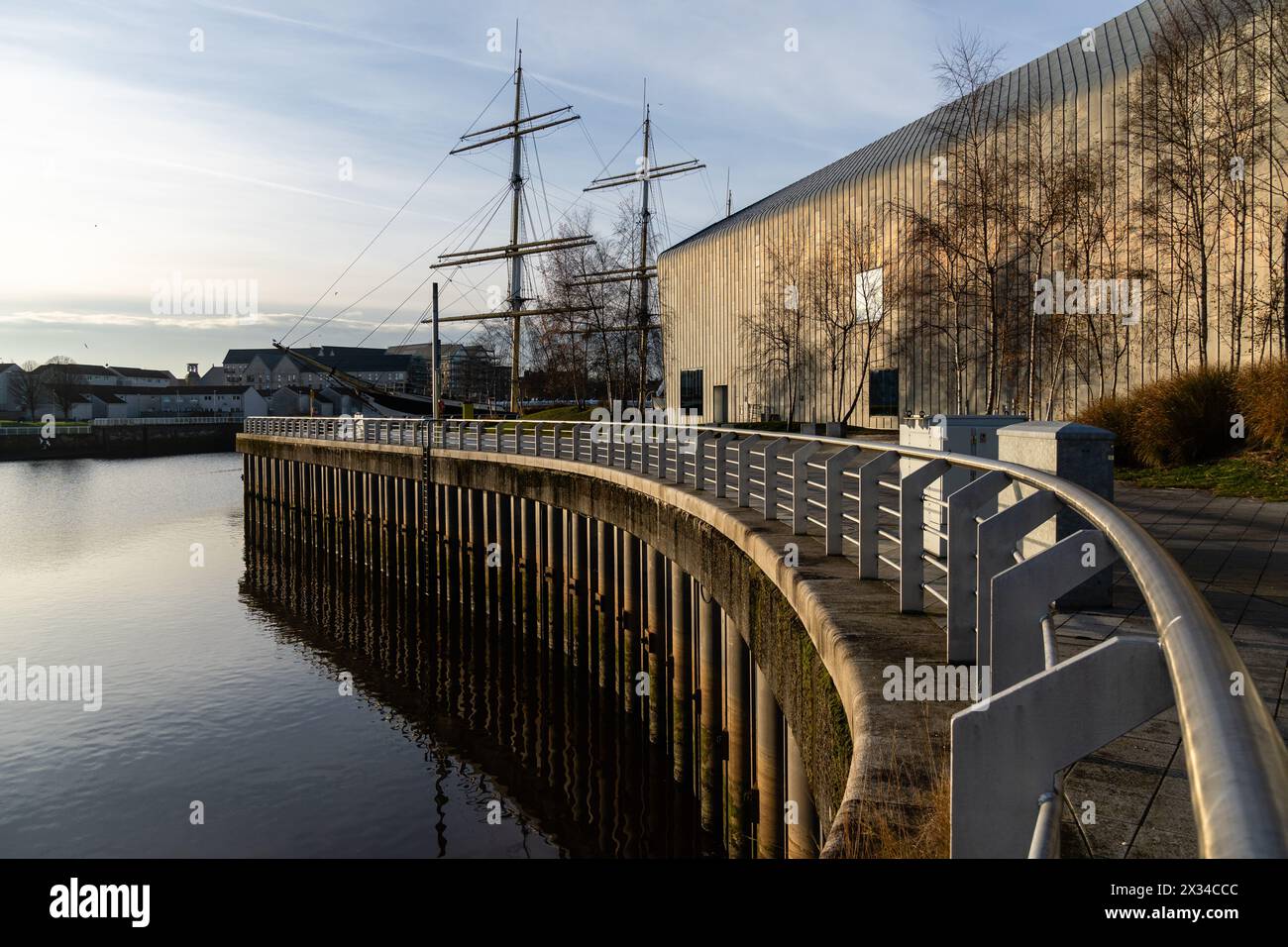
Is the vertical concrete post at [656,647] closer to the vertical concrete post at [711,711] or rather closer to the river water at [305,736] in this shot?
the river water at [305,736]

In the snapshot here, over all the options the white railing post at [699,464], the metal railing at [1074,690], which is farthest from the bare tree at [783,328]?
the metal railing at [1074,690]

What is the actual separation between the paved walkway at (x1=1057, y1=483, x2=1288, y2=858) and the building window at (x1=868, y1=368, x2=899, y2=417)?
2215 centimetres

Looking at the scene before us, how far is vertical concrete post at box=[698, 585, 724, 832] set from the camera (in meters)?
13.0

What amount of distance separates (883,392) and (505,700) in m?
21.9

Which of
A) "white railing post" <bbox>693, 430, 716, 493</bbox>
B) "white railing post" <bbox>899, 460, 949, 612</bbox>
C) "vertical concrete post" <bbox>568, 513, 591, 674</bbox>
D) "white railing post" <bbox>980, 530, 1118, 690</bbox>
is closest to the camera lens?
"white railing post" <bbox>980, 530, 1118, 690</bbox>

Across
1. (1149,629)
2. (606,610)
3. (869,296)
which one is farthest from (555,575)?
(869,296)

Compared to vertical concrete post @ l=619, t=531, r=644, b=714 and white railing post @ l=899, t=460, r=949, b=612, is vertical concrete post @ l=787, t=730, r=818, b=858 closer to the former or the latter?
white railing post @ l=899, t=460, r=949, b=612

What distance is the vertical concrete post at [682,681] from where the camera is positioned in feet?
48.3

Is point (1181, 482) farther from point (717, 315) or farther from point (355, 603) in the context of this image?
point (717, 315)

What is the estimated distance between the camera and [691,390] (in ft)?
163

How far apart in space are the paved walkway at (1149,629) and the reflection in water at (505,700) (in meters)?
6.82

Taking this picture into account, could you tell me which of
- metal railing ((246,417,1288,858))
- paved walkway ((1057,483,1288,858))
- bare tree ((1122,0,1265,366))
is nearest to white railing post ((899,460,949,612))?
metal railing ((246,417,1288,858))

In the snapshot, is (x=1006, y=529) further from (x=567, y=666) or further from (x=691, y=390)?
(x=691, y=390)
